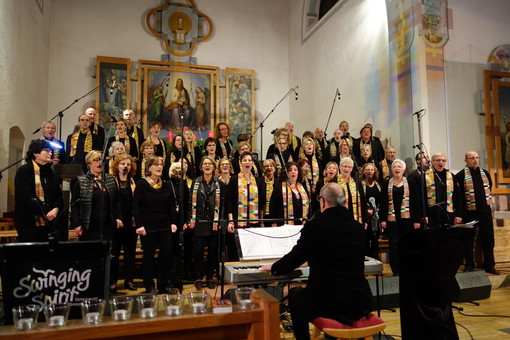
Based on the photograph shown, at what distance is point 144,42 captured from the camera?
457 inches

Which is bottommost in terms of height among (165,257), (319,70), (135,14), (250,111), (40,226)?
(165,257)

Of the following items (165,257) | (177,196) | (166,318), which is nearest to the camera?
(166,318)

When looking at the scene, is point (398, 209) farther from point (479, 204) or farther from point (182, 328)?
point (182, 328)

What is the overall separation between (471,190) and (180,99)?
24.9 feet

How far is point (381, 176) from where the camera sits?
23.4ft

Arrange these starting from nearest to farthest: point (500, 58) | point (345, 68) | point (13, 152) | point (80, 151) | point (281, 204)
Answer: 1. point (281, 204)
2. point (80, 151)
3. point (500, 58)
4. point (13, 152)
5. point (345, 68)

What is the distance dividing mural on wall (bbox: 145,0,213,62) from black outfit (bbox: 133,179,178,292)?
26.6ft

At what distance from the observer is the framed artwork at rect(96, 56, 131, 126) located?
10.8m

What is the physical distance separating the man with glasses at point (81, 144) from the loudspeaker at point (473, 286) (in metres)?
4.99

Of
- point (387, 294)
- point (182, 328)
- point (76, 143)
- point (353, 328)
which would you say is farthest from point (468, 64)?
point (182, 328)

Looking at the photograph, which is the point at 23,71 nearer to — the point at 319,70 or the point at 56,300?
the point at 319,70

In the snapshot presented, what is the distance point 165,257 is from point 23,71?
611 centimetres

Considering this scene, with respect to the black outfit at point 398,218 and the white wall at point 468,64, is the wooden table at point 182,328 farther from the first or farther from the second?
the white wall at point 468,64

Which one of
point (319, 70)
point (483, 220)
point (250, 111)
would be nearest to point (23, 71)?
point (250, 111)
